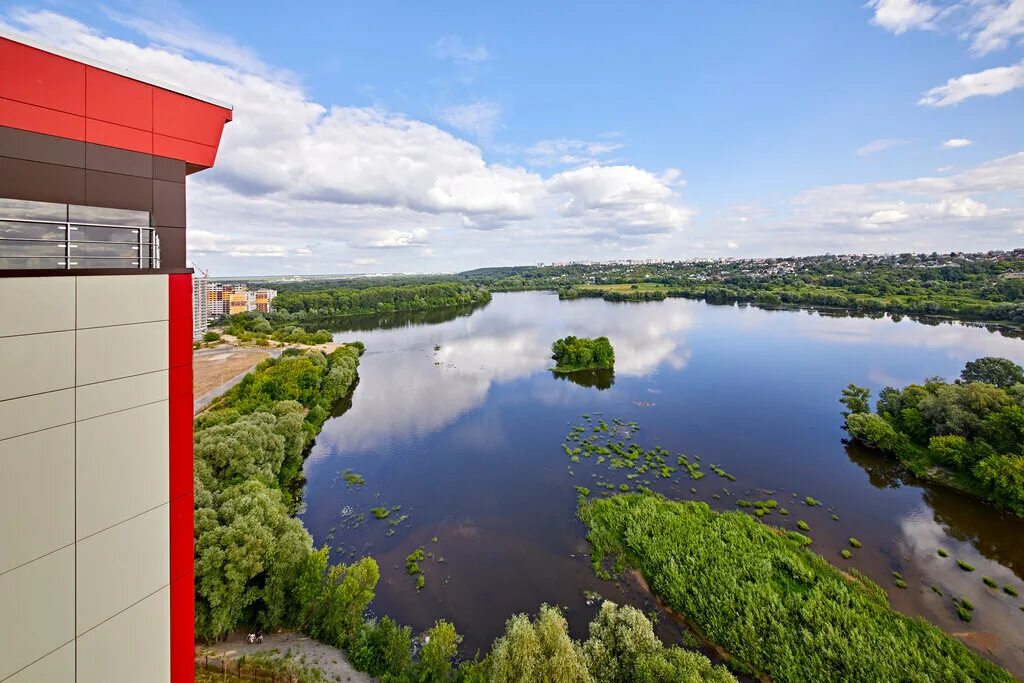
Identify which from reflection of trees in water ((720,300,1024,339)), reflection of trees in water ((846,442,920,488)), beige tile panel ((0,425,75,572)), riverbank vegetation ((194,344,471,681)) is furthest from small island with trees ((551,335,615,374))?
reflection of trees in water ((720,300,1024,339))

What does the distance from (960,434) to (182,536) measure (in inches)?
1338

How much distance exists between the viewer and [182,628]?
519 cm

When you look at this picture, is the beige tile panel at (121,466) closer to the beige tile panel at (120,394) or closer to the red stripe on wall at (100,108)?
the beige tile panel at (120,394)

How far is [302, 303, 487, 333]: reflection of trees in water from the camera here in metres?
74.6

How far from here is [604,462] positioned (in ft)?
79.3

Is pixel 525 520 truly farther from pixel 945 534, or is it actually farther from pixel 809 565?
pixel 945 534

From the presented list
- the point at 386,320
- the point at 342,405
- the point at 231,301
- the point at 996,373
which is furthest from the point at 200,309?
the point at 996,373

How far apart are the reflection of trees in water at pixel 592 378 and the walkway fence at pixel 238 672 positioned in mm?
31529

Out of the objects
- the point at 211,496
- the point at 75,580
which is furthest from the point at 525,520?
the point at 75,580

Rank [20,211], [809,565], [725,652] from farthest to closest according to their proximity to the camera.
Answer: [809,565], [725,652], [20,211]

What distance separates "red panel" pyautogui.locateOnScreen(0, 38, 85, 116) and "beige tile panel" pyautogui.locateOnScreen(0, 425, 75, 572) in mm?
3327

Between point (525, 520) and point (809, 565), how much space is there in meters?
11.1

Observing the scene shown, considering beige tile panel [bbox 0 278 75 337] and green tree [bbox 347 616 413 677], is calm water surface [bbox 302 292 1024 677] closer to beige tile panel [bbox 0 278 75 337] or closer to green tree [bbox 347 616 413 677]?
green tree [bbox 347 616 413 677]

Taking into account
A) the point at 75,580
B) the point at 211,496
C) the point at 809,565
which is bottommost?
the point at 809,565
